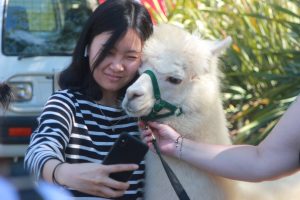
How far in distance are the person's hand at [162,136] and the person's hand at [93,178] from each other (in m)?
0.33

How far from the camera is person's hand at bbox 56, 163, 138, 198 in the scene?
1.71m

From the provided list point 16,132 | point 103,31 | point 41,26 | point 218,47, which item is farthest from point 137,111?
point 41,26

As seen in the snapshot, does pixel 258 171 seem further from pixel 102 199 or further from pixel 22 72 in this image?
pixel 22 72

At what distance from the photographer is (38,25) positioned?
230 inches

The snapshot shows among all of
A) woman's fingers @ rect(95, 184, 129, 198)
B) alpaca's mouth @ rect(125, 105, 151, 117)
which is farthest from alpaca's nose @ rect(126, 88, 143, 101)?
woman's fingers @ rect(95, 184, 129, 198)

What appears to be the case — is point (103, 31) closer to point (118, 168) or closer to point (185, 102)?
point (185, 102)

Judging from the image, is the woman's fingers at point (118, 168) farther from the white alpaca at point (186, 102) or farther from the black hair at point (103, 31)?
the black hair at point (103, 31)

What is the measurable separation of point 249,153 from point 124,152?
45cm

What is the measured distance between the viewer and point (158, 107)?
209 cm

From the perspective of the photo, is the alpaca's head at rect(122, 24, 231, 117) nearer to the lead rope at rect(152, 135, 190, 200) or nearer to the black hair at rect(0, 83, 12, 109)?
the lead rope at rect(152, 135, 190, 200)

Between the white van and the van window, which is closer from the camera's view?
the white van

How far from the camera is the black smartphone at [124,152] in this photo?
176 centimetres

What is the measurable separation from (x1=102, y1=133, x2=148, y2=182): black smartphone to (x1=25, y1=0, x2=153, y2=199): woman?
5.3 inches

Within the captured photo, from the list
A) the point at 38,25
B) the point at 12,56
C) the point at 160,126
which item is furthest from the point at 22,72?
the point at 160,126
